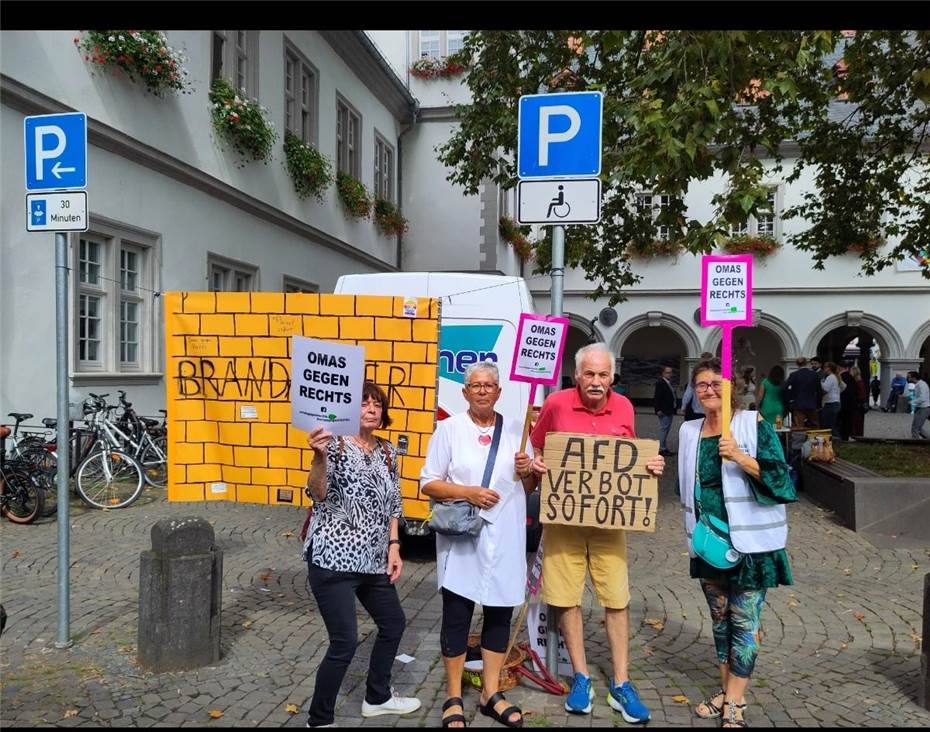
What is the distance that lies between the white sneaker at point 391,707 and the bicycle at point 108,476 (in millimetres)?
6060

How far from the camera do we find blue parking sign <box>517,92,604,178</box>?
413cm

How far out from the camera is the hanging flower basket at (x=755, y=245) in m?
25.6

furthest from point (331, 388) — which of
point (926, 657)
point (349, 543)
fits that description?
point (926, 657)

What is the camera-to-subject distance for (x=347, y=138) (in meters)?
18.8

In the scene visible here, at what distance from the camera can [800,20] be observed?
293 centimetres

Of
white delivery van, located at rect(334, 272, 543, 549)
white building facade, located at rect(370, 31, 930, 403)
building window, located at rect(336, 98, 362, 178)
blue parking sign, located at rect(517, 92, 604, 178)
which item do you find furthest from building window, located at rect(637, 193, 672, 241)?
white building facade, located at rect(370, 31, 930, 403)

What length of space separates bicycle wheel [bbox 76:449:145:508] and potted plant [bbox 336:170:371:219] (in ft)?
33.8

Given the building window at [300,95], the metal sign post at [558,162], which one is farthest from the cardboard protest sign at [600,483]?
the building window at [300,95]

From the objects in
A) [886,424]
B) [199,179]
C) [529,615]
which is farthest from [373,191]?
[529,615]

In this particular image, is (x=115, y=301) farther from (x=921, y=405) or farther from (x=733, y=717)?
(x=921, y=405)

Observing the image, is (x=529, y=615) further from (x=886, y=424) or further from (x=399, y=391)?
(x=886, y=424)

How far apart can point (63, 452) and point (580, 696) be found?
11.1ft

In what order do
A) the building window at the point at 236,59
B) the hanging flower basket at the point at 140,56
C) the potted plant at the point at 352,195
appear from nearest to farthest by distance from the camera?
the hanging flower basket at the point at 140,56
the building window at the point at 236,59
the potted plant at the point at 352,195

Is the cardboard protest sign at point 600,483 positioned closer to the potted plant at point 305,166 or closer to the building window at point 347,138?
the potted plant at point 305,166
